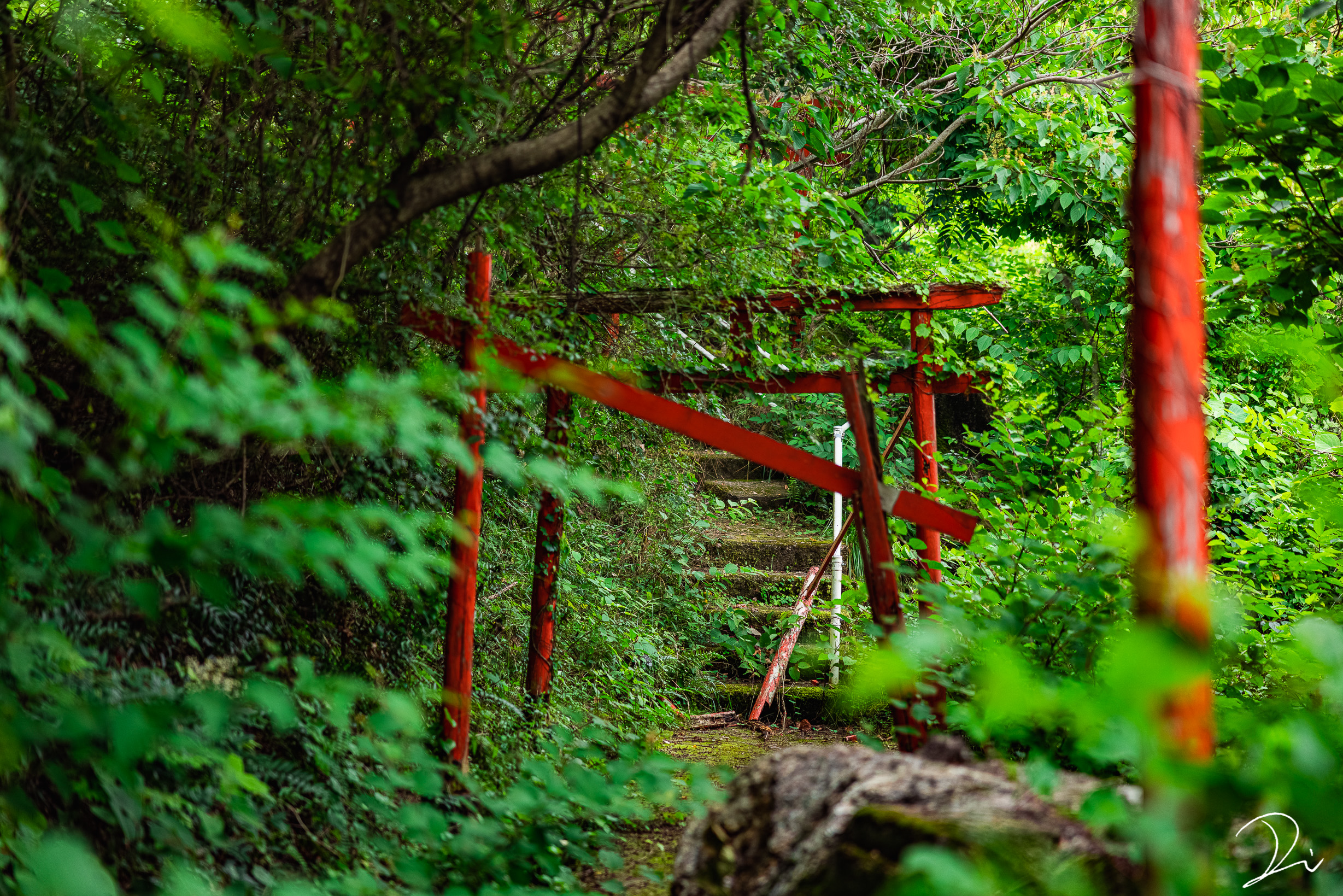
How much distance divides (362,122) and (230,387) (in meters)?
2.47

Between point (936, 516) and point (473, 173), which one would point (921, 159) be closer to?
point (936, 516)

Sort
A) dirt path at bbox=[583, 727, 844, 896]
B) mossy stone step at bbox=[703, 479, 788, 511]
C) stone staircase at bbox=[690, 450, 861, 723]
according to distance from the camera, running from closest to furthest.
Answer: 1. dirt path at bbox=[583, 727, 844, 896]
2. stone staircase at bbox=[690, 450, 861, 723]
3. mossy stone step at bbox=[703, 479, 788, 511]

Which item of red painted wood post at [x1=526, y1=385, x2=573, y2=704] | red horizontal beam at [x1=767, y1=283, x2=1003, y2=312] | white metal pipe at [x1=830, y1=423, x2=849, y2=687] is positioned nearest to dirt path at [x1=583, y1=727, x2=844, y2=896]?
white metal pipe at [x1=830, y1=423, x2=849, y2=687]

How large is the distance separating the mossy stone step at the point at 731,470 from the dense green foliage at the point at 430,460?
12.8 feet

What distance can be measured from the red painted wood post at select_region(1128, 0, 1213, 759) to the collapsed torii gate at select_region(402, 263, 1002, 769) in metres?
1.68

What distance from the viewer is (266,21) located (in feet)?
10.9

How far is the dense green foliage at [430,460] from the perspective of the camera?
58.9 inches

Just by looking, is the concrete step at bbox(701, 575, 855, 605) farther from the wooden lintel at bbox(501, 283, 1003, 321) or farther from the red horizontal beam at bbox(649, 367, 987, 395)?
the wooden lintel at bbox(501, 283, 1003, 321)

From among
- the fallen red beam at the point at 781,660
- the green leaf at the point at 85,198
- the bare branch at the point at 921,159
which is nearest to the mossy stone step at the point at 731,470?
the fallen red beam at the point at 781,660

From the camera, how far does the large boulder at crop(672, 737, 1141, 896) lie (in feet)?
5.66

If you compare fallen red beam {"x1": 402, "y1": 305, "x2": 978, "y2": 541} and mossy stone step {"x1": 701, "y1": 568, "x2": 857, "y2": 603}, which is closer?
fallen red beam {"x1": 402, "y1": 305, "x2": 978, "y2": 541}

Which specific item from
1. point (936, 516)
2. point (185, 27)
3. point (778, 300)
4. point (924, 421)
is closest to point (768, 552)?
point (924, 421)

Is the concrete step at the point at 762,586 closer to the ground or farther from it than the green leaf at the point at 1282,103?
closer to the ground

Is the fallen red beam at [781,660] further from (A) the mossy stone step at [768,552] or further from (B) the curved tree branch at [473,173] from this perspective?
(B) the curved tree branch at [473,173]
